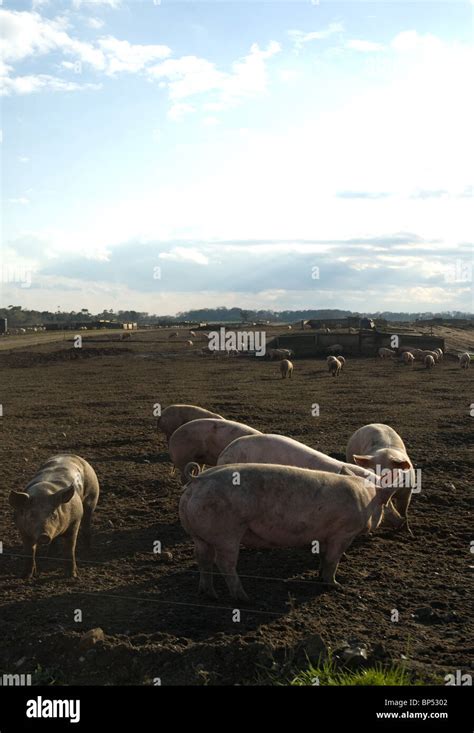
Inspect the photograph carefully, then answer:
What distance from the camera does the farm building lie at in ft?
135

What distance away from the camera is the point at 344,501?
661 cm

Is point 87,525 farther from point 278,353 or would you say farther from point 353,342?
point 353,342

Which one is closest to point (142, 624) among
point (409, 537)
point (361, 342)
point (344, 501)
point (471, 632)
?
point (344, 501)

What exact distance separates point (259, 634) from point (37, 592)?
7.31ft

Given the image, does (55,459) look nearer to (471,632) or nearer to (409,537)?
(409,537)

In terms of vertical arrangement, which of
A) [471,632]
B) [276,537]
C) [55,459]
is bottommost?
[471,632]

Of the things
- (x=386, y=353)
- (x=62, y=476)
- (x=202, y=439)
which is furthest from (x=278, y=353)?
(x=62, y=476)

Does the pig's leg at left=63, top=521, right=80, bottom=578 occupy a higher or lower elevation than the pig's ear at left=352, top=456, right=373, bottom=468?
lower

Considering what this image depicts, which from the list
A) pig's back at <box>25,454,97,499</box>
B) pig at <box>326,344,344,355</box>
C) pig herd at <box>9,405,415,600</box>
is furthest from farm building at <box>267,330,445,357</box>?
pig's back at <box>25,454,97,499</box>

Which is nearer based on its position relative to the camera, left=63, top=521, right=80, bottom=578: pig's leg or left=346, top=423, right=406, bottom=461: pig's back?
left=63, top=521, right=80, bottom=578: pig's leg

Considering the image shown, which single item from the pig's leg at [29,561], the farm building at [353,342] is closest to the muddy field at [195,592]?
the pig's leg at [29,561]

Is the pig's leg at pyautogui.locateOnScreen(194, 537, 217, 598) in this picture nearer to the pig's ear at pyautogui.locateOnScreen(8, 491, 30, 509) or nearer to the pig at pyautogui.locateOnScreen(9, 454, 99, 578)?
the pig at pyautogui.locateOnScreen(9, 454, 99, 578)

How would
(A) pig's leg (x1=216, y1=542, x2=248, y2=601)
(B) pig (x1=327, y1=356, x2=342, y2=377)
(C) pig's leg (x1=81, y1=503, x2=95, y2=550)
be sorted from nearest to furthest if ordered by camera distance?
1. (A) pig's leg (x1=216, y1=542, x2=248, y2=601)
2. (C) pig's leg (x1=81, y1=503, x2=95, y2=550)
3. (B) pig (x1=327, y1=356, x2=342, y2=377)
